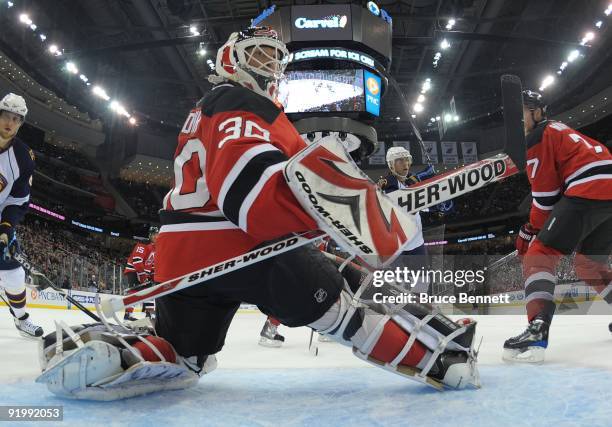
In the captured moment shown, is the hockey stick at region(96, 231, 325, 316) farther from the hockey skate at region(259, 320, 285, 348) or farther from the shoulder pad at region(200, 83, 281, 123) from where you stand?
the hockey skate at region(259, 320, 285, 348)

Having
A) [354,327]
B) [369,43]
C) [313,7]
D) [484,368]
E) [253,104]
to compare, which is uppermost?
[313,7]

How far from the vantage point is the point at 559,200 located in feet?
7.54

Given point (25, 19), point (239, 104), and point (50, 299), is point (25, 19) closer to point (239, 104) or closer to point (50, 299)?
point (50, 299)

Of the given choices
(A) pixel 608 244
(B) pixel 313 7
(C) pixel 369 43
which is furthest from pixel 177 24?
(A) pixel 608 244

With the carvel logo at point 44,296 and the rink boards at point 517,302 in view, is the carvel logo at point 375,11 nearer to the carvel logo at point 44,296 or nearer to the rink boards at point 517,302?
the rink boards at point 517,302

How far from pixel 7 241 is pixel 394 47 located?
14.0 metres

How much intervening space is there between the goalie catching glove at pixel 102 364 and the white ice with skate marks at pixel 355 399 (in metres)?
0.04

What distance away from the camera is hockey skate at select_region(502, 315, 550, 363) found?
1810mm

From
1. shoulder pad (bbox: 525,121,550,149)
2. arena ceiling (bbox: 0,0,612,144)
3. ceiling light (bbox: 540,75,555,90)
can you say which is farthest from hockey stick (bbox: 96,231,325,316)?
ceiling light (bbox: 540,75,555,90)

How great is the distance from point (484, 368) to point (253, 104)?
48.0 inches

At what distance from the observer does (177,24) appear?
521 inches

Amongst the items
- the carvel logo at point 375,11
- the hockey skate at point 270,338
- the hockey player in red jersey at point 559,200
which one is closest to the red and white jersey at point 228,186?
→ the hockey player in red jersey at point 559,200

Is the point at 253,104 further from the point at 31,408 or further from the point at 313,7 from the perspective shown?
the point at 313,7

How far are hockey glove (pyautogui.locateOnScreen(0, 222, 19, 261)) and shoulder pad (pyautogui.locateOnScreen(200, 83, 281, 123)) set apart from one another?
7.29 ft
